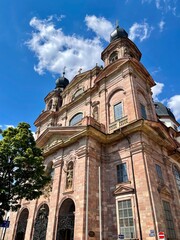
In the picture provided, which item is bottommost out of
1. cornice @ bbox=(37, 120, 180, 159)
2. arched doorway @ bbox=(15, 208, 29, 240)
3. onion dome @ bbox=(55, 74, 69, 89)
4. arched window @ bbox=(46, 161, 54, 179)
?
arched doorway @ bbox=(15, 208, 29, 240)

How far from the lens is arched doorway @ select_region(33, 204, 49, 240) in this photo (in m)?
14.5

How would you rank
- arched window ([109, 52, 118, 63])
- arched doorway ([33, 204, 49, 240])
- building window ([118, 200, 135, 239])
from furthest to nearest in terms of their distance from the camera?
arched window ([109, 52, 118, 63]), arched doorway ([33, 204, 49, 240]), building window ([118, 200, 135, 239])

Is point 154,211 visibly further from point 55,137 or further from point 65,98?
point 65,98

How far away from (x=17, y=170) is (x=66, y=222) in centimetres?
494

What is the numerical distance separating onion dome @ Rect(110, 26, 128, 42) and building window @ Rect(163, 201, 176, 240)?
19839 mm

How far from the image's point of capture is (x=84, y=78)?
80.6 ft

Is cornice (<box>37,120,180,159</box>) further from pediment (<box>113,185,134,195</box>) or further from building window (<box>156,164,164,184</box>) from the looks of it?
pediment (<box>113,185,134,195</box>)

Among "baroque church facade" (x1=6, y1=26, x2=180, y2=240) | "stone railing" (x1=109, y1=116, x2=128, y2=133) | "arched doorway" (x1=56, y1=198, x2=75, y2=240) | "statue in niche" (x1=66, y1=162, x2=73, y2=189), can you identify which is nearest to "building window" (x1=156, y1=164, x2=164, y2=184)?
"baroque church facade" (x1=6, y1=26, x2=180, y2=240)

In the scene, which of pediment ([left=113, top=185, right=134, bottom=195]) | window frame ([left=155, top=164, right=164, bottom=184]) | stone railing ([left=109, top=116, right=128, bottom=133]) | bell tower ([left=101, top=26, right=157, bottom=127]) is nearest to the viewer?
pediment ([left=113, top=185, right=134, bottom=195])

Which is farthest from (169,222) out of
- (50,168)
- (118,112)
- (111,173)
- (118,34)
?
(118,34)

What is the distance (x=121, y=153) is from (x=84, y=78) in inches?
511

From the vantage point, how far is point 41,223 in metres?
14.9

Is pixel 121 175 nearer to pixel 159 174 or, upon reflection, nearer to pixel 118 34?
pixel 159 174

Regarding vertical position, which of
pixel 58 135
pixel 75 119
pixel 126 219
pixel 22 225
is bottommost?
pixel 22 225
